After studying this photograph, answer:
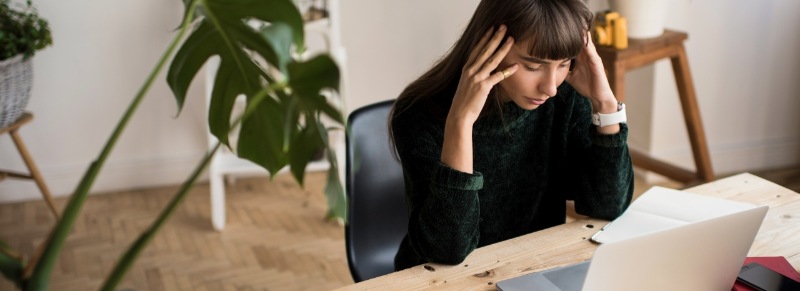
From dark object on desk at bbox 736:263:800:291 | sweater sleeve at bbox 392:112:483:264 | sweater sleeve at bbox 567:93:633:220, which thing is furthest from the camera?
sweater sleeve at bbox 567:93:633:220

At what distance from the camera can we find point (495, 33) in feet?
5.17

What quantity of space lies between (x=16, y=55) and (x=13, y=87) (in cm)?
11

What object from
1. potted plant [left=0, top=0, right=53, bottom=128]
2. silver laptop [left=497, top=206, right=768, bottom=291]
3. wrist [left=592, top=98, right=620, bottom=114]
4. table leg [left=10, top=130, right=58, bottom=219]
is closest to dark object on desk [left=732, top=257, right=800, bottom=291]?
silver laptop [left=497, top=206, right=768, bottom=291]

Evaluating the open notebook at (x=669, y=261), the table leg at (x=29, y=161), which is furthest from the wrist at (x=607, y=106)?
the table leg at (x=29, y=161)

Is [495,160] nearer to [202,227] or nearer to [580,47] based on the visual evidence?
[580,47]

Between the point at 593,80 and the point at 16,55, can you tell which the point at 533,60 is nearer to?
the point at 593,80

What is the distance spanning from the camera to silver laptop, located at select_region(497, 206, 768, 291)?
1.14 metres

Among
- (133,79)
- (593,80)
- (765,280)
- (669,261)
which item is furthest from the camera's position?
(133,79)

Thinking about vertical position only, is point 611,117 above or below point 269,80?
below

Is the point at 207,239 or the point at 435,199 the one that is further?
the point at 207,239

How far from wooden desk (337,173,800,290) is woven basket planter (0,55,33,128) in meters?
1.90

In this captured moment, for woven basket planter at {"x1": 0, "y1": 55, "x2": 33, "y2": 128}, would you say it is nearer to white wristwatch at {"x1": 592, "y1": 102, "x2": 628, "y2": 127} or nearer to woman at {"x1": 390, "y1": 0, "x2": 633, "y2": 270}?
woman at {"x1": 390, "y1": 0, "x2": 633, "y2": 270}

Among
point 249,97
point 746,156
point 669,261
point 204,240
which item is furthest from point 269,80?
point 746,156

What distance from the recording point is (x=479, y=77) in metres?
1.57
